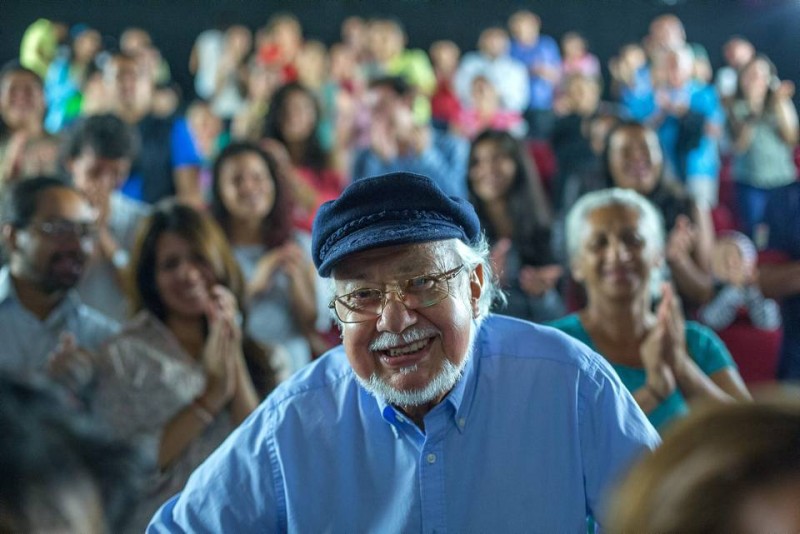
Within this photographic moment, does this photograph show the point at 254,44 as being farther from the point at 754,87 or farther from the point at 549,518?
the point at 549,518

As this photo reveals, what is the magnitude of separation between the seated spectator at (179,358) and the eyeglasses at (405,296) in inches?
46.5

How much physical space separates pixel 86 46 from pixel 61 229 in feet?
15.7

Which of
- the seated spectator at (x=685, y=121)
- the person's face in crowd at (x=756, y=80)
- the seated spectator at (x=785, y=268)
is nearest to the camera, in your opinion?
the seated spectator at (x=785, y=268)

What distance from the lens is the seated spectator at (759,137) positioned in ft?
21.8

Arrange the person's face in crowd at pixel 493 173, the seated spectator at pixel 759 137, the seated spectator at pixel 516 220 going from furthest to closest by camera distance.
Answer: the seated spectator at pixel 759 137 < the person's face in crowd at pixel 493 173 < the seated spectator at pixel 516 220

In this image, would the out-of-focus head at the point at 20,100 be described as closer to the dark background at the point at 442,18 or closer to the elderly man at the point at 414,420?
the elderly man at the point at 414,420

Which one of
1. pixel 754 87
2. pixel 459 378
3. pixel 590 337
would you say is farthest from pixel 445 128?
pixel 459 378

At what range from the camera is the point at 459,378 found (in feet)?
6.77

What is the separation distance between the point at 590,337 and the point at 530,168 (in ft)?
6.57

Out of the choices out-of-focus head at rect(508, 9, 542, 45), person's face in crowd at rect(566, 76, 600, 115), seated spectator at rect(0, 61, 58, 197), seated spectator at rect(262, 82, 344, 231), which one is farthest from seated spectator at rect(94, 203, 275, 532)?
out-of-focus head at rect(508, 9, 542, 45)

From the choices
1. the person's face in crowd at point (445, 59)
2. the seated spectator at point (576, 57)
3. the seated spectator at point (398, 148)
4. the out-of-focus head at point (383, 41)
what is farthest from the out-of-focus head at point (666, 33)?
the seated spectator at point (398, 148)

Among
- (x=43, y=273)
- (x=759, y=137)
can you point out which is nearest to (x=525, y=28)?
(x=759, y=137)

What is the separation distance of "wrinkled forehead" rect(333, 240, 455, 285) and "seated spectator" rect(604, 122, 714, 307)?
273cm

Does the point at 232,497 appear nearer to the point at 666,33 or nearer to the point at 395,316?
the point at 395,316
